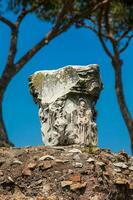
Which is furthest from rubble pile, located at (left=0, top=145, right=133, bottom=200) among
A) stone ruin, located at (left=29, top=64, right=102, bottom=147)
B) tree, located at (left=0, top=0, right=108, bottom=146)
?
tree, located at (left=0, top=0, right=108, bottom=146)

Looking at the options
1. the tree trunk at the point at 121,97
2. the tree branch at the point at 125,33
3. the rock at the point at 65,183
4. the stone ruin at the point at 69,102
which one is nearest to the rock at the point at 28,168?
the rock at the point at 65,183

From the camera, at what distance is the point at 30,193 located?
259 inches

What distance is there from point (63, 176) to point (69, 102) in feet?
5.08

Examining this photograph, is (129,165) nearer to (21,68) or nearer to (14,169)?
(14,169)

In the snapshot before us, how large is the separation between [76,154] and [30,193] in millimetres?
753

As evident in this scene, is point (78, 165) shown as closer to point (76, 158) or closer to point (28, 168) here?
point (76, 158)

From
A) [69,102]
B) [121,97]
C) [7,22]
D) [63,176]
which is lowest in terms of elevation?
[63,176]

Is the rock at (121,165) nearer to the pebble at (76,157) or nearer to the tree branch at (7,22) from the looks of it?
the pebble at (76,157)

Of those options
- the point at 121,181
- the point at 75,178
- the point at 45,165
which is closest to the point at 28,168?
the point at 45,165

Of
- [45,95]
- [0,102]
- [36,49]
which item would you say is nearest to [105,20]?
[36,49]

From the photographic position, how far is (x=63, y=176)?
21.8 ft

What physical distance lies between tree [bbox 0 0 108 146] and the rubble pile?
31.3ft

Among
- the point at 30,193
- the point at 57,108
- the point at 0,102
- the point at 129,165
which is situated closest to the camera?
the point at 30,193

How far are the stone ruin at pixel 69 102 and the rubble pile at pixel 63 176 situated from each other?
830 mm
